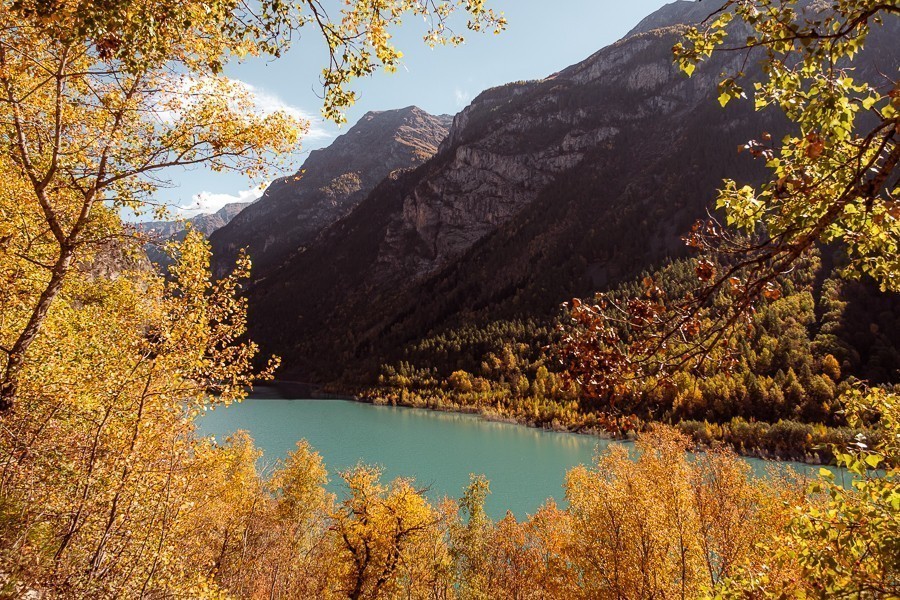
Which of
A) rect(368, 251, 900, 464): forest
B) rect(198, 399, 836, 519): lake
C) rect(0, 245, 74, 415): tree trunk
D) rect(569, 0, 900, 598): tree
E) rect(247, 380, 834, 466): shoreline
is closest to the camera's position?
rect(569, 0, 900, 598): tree

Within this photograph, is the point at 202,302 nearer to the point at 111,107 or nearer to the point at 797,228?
the point at 111,107

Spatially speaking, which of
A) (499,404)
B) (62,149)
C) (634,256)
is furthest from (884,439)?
(634,256)

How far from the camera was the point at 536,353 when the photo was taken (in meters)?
115

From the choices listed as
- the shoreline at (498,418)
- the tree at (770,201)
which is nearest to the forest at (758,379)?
the shoreline at (498,418)

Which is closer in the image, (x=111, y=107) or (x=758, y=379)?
(x=111, y=107)

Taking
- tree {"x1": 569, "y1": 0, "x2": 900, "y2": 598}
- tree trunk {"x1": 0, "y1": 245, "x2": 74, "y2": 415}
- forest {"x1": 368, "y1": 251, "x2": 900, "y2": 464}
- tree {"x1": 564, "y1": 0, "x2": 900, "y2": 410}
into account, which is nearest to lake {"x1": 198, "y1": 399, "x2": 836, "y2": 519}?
forest {"x1": 368, "y1": 251, "x2": 900, "y2": 464}

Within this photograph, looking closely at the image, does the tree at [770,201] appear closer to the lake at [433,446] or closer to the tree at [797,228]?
the tree at [797,228]

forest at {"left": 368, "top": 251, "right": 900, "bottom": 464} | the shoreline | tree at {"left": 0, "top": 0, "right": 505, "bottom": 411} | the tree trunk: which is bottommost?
the shoreline

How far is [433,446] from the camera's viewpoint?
2773 inches

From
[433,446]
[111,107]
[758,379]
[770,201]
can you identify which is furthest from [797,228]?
[758,379]

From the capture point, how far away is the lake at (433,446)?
51.8m

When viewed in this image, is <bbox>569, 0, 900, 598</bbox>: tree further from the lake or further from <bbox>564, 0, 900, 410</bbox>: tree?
the lake

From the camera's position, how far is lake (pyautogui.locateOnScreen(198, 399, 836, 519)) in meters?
51.8

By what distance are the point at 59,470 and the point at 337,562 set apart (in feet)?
54.4
